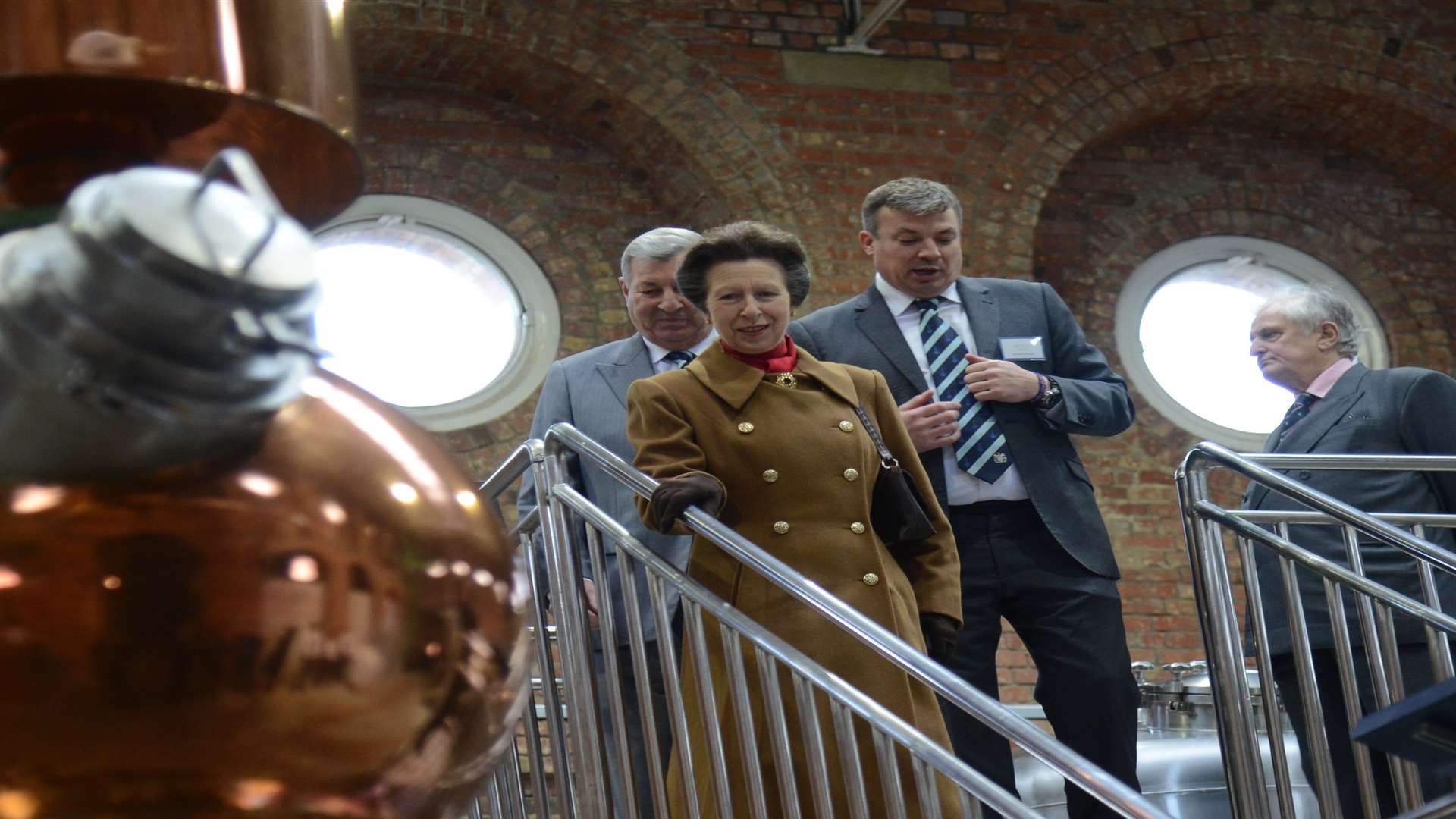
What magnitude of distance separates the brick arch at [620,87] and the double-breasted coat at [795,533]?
4.58 m

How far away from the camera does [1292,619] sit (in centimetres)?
306

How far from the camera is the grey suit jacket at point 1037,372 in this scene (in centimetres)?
318

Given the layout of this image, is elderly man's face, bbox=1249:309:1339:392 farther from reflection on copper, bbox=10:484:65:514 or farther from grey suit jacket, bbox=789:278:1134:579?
reflection on copper, bbox=10:484:65:514

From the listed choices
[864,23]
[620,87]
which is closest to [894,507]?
[620,87]

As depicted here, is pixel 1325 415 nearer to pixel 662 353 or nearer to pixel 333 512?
pixel 662 353

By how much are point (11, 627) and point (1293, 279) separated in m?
8.41

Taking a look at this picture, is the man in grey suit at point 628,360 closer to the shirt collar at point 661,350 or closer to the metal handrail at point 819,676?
the shirt collar at point 661,350

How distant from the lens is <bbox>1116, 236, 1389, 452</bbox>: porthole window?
8.09 meters

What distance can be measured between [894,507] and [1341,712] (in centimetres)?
133

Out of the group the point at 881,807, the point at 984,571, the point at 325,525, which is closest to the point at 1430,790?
the point at 984,571

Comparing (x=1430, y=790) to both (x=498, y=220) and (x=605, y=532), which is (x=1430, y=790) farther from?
(x=498, y=220)

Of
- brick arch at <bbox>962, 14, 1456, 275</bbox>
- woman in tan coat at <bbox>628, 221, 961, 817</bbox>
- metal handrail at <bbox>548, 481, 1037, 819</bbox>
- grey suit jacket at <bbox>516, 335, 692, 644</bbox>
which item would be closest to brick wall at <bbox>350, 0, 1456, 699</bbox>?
brick arch at <bbox>962, 14, 1456, 275</bbox>

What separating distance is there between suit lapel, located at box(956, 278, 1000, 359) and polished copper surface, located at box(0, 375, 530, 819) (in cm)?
291

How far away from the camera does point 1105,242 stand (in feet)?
26.3
